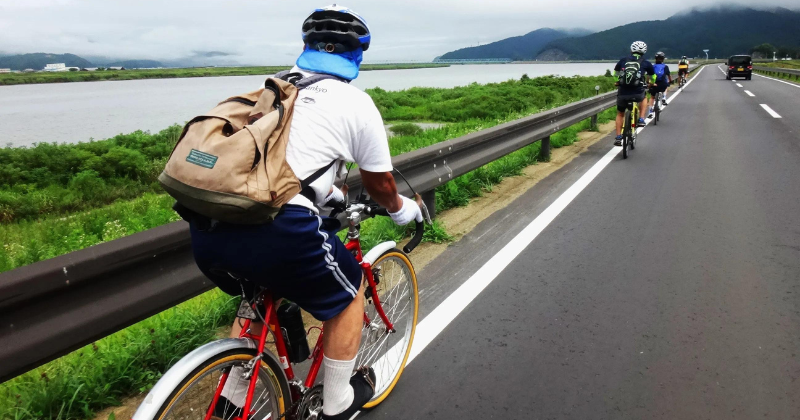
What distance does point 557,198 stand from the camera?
22.4ft

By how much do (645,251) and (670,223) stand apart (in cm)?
103

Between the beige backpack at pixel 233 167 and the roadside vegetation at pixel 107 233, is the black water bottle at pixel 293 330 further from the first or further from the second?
the roadside vegetation at pixel 107 233

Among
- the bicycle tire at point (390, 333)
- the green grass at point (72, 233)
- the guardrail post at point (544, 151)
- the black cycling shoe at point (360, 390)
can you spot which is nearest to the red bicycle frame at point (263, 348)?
the black cycling shoe at point (360, 390)

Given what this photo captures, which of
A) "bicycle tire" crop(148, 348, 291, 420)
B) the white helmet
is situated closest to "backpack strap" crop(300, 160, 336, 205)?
"bicycle tire" crop(148, 348, 291, 420)

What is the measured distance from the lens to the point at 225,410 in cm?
192

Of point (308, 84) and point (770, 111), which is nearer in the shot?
point (308, 84)

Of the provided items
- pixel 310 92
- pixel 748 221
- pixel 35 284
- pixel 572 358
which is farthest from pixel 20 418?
pixel 748 221

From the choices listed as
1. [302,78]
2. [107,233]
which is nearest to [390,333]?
[302,78]

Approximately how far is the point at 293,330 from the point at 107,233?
224 inches

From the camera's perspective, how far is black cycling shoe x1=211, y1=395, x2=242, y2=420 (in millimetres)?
1899

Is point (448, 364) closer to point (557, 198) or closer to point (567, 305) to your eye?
point (567, 305)

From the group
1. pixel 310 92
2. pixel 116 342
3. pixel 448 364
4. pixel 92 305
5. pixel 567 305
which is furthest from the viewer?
pixel 567 305

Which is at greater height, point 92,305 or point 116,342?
point 92,305

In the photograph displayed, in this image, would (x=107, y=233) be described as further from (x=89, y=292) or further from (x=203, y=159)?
(x=203, y=159)
